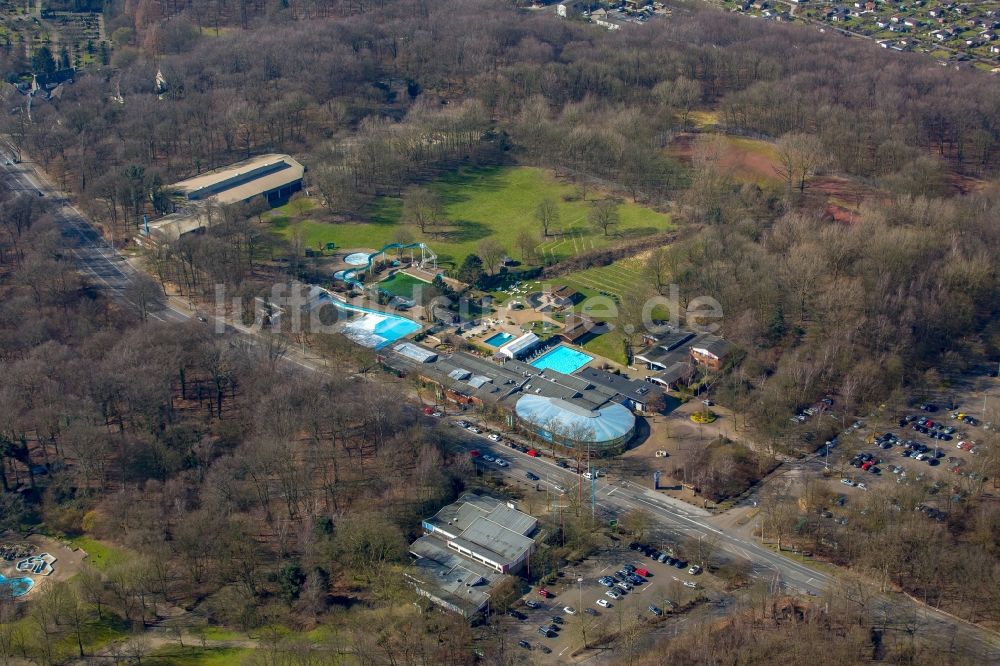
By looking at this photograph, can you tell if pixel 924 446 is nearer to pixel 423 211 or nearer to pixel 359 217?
pixel 423 211

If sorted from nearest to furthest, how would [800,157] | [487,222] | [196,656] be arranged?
[196,656]
[487,222]
[800,157]

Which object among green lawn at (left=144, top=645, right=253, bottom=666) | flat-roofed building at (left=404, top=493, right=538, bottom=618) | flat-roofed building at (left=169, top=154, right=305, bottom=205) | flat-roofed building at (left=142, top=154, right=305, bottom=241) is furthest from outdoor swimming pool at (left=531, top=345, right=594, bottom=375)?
flat-roofed building at (left=169, top=154, right=305, bottom=205)

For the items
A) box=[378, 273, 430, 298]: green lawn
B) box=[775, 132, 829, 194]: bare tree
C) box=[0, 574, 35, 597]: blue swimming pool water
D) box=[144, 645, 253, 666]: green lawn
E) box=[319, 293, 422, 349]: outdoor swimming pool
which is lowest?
box=[144, 645, 253, 666]: green lawn

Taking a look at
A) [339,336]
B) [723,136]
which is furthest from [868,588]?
[723,136]

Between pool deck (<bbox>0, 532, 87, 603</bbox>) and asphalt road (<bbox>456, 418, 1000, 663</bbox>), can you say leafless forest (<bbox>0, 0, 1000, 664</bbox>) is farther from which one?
asphalt road (<bbox>456, 418, 1000, 663</bbox>)

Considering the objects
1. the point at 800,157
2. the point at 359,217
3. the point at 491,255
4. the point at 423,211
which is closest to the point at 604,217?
the point at 491,255

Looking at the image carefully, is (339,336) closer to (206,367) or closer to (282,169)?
(206,367)
